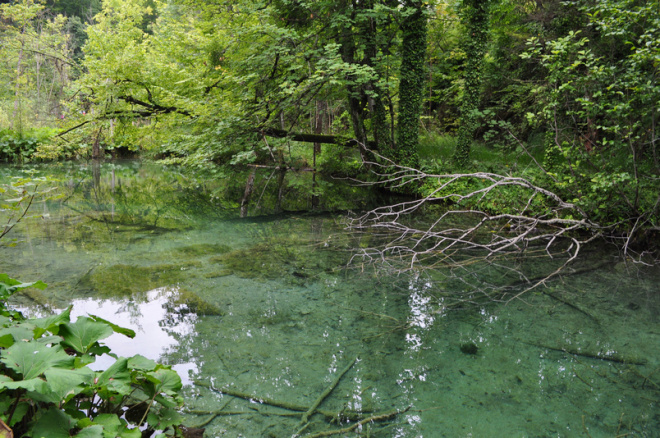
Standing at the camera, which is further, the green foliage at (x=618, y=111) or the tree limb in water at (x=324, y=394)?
the green foliage at (x=618, y=111)

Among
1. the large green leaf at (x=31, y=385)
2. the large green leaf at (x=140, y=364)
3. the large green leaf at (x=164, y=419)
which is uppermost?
the large green leaf at (x=31, y=385)

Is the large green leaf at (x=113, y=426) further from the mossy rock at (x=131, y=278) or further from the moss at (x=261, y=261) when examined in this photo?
the moss at (x=261, y=261)

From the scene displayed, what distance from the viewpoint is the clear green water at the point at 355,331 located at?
256 centimetres

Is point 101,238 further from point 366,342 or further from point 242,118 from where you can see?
point 366,342

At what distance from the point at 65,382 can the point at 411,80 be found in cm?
1036

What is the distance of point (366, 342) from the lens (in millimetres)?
3420

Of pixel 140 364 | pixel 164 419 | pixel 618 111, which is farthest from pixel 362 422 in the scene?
pixel 618 111

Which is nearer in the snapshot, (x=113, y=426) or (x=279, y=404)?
(x=113, y=426)

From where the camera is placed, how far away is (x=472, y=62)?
943 centimetres

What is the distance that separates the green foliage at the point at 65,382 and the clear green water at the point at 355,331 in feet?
2.16

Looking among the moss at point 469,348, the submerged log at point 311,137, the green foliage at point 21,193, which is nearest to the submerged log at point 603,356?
the moss at point 469,348

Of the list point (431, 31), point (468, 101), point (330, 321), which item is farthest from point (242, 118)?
point (431, 31)

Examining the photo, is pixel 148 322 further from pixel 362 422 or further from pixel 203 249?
pixel 203 249

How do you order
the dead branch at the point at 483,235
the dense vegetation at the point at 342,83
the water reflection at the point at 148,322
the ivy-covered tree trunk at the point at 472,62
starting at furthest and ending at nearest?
the ivy-covered tree trunk at the point at 472,62 → the dense vegetation at the point at 342,83 → the dead branch at the point at 483,235 → the water reflection at the point at 148,322
